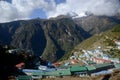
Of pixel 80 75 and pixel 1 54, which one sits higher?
pixel 1 54

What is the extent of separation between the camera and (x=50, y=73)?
90.7 meters

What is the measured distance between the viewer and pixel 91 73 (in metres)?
95.4

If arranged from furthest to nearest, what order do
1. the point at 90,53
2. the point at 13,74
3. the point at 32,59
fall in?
the point at 90,53
the point at 32,59
the point at 13,74

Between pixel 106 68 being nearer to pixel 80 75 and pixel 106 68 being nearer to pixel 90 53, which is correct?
pixel 80 75

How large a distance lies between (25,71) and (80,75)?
65.0 feet

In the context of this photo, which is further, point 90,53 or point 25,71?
point 90,53

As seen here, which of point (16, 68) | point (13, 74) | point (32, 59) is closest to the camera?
point (13, 74)

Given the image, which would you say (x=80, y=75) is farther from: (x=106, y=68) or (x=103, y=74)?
(x=106, y=68)

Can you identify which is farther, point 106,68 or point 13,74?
point 106,68

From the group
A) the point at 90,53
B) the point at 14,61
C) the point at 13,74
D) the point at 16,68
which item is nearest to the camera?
the point at 13,74

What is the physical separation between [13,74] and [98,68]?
32783 mm

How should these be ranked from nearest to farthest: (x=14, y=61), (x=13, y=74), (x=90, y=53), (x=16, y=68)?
(x=13, y=74)
(x=16, y=68)
(x=14, y=61)
(x=90, y=53)

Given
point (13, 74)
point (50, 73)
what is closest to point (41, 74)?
point (50, 73)

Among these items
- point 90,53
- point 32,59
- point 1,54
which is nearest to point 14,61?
point 1,54
